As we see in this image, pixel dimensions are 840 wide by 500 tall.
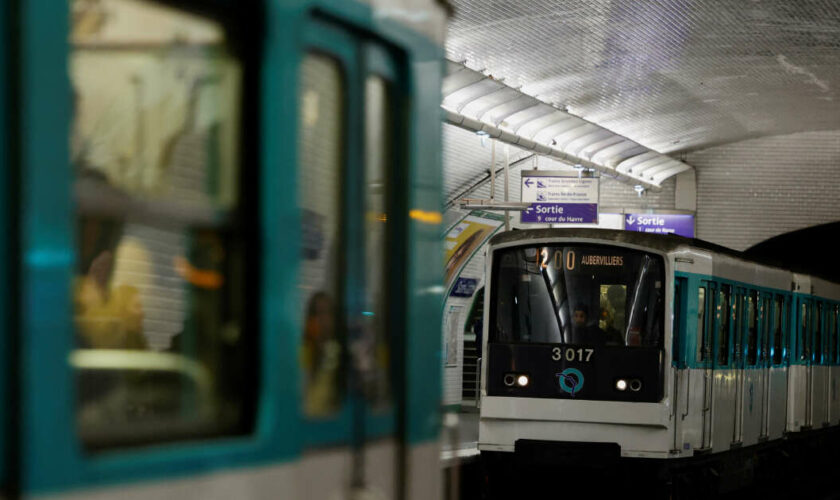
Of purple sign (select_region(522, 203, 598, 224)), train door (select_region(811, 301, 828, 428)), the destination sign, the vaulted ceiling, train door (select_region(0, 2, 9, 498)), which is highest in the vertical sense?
the vaulted ceiling

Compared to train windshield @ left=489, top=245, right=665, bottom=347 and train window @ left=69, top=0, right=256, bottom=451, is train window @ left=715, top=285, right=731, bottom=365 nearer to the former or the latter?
train windshield @ left=489, top=245, right=665, bottom=347

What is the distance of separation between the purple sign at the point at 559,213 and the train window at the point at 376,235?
80.3 feet

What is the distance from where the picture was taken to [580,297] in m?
14.0

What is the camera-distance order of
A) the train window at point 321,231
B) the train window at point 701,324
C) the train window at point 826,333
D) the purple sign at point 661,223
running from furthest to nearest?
the purple sign at point 661,223 → the train window at point 826,333 → the train window at point 701,324 → the train window at point 321,231

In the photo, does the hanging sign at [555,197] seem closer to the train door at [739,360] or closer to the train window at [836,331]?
the train window at [836,331]

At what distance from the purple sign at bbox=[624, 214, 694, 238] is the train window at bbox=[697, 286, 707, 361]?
59.6 ft

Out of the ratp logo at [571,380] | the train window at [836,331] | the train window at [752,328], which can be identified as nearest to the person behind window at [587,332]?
the ratp logo at [571,380]

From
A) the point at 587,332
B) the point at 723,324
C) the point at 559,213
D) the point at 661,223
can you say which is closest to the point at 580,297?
the point at 587,332

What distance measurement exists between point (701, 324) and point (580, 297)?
1644mm

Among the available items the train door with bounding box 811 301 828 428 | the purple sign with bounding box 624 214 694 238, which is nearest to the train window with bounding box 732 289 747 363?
the train door with bounding box 811 301 828 428

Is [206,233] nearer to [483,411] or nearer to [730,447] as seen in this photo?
[483,411]

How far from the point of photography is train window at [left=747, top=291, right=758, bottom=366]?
16953 mm

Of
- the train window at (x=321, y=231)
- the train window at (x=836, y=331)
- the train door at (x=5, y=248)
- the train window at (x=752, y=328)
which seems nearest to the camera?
the train door at (x=5, y=248)

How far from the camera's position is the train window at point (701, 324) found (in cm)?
1466
